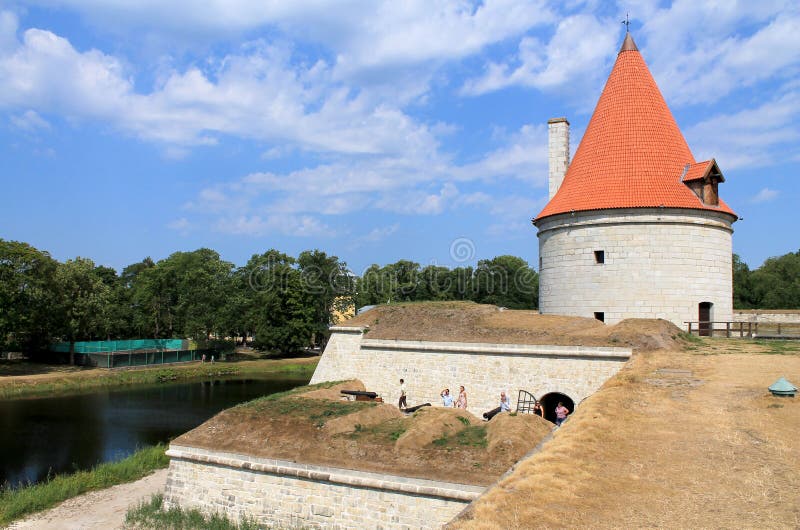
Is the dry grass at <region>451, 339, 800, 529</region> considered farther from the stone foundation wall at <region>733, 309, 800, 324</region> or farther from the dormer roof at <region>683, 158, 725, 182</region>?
the stone foundation wall at <region>733, 309, 800, 324</region>

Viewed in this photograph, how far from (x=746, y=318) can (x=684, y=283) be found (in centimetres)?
570

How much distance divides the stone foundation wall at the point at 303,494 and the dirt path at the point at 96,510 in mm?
1786

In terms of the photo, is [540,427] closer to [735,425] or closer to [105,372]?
[735,425]

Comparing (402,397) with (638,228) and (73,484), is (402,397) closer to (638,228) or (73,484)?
(638,228)

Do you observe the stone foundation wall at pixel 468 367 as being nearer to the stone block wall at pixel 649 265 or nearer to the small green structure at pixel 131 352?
the stone block wall at pixel 649 265

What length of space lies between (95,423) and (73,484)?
862cm

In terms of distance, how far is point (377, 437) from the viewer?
10.3 m

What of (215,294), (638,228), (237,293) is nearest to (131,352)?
(215,294)

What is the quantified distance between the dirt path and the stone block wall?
40.7 feet

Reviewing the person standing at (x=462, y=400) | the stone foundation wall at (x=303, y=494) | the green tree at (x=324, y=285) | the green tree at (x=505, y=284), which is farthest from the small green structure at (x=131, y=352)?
the person standing at (x=462, y=400)

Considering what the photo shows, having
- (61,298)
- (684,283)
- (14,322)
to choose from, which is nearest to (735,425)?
(684,283)

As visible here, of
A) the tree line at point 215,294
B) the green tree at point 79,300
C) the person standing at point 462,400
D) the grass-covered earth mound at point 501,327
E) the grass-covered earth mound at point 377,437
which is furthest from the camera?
the green tree at point 79,300

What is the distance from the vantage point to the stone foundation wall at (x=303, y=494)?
350 inches

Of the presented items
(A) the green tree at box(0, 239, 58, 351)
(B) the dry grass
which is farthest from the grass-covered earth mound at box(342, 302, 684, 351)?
(A) the green tree at box(0, 239, 58, 351)
